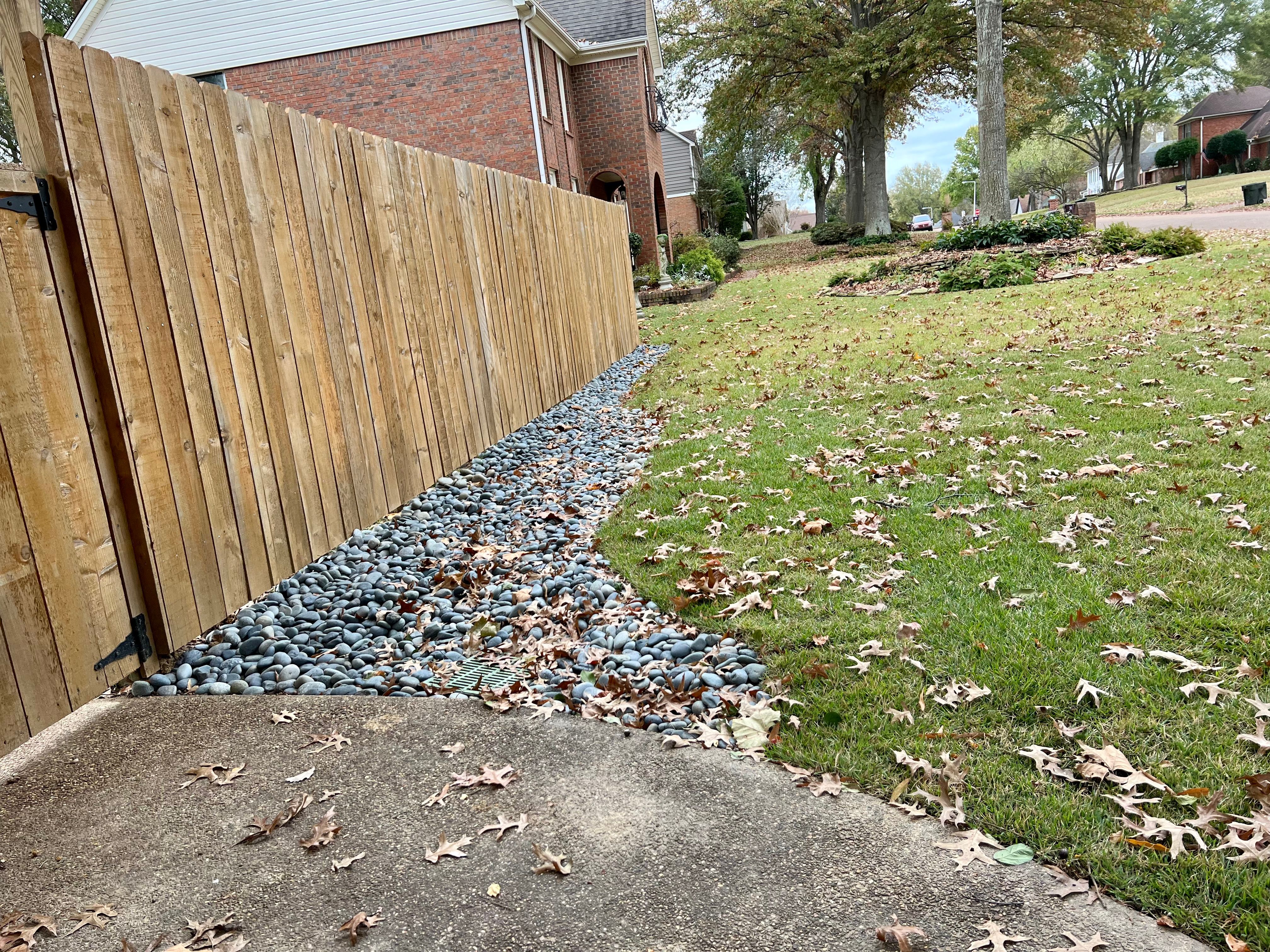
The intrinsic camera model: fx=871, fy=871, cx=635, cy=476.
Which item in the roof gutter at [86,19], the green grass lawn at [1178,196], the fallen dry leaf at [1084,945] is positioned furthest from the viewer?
the green grass lawn at [1178,196]

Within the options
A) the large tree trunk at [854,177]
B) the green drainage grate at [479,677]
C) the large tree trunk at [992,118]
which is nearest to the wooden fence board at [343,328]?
the green drainage grate at [479,677]

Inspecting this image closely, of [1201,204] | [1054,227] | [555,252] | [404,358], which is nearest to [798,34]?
[1054,227]

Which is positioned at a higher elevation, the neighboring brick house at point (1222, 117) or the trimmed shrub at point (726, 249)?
the neighboring brick house at point (1222, 117)

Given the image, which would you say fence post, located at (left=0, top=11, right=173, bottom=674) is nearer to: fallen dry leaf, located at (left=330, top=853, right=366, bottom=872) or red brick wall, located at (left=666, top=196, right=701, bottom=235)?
fallen dry leaf, located at (left=330, top=853, right=366, bottom=872)

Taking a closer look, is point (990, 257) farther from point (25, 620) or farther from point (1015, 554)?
point (25, 620)

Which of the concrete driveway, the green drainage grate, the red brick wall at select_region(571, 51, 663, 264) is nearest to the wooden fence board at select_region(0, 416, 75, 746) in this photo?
the green drainage grate

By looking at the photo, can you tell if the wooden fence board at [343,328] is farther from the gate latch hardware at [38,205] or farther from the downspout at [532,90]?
the downspout at [532,90]

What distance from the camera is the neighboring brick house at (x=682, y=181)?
4469 cm

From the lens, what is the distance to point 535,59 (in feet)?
67.9

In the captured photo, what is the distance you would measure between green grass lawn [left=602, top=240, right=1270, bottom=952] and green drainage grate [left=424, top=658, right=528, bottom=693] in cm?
87

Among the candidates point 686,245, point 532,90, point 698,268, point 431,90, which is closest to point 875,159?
point 686,245

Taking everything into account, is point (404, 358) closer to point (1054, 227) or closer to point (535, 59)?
point (1054, 227)

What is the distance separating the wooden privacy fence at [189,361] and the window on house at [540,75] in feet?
53.9

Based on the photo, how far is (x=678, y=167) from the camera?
155 ft
